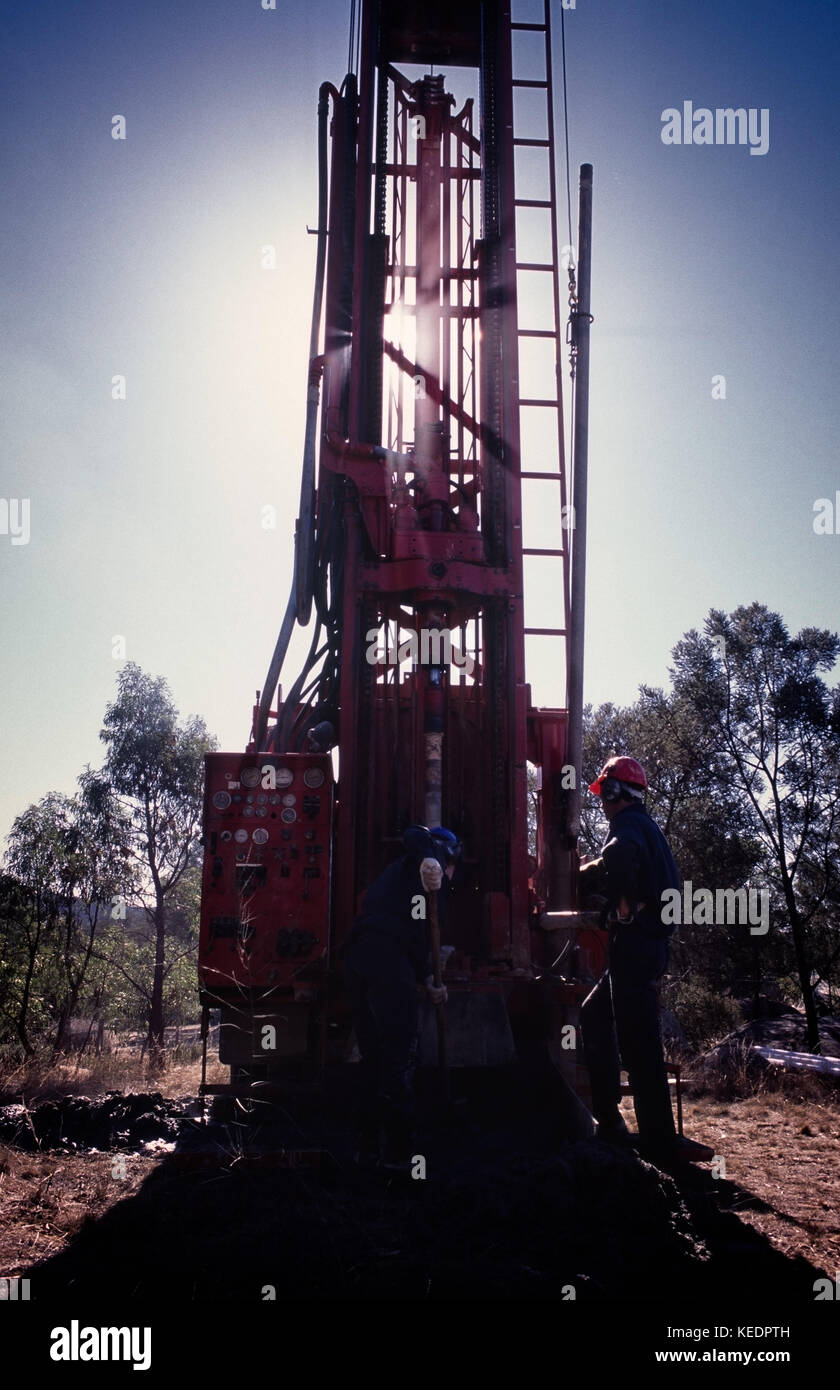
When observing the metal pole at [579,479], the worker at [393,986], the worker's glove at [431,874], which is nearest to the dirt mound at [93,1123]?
the worker at [393,986]

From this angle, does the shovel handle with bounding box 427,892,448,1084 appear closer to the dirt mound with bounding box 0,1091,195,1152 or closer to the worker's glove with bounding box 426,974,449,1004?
the worker's glove with bounding box 426,974,449,1004

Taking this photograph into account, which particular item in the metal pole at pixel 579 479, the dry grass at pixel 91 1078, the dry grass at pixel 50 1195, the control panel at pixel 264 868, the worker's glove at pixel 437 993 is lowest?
the dry grass at pixel 91 1078

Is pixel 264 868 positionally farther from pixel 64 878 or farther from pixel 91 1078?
pixel 64 878

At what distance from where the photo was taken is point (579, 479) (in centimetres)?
744

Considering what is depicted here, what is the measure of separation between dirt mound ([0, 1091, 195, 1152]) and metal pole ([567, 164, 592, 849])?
11.6 feet

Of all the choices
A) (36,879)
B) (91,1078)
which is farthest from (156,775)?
(91,1078)

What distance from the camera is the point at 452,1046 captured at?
5871 millimetres

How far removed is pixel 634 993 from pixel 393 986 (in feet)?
4.42

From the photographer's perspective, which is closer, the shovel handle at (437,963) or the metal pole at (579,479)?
the shovel handle at (437,963)

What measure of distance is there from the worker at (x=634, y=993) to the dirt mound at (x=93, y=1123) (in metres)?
2.80

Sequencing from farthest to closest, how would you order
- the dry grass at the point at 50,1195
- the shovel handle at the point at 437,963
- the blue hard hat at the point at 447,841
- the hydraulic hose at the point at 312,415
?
the hydraulic hose at the point at 312,415 → the blue hard hat at the point at 447,841 → the shovel handle at the point at 437,963 → the dry grass at the point at 50,1195

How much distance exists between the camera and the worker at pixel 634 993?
16.3 feet

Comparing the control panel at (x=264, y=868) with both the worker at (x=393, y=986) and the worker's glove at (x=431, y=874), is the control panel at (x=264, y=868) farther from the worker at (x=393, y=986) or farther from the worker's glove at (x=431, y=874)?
the worker's glove at (x=431, y=874)
